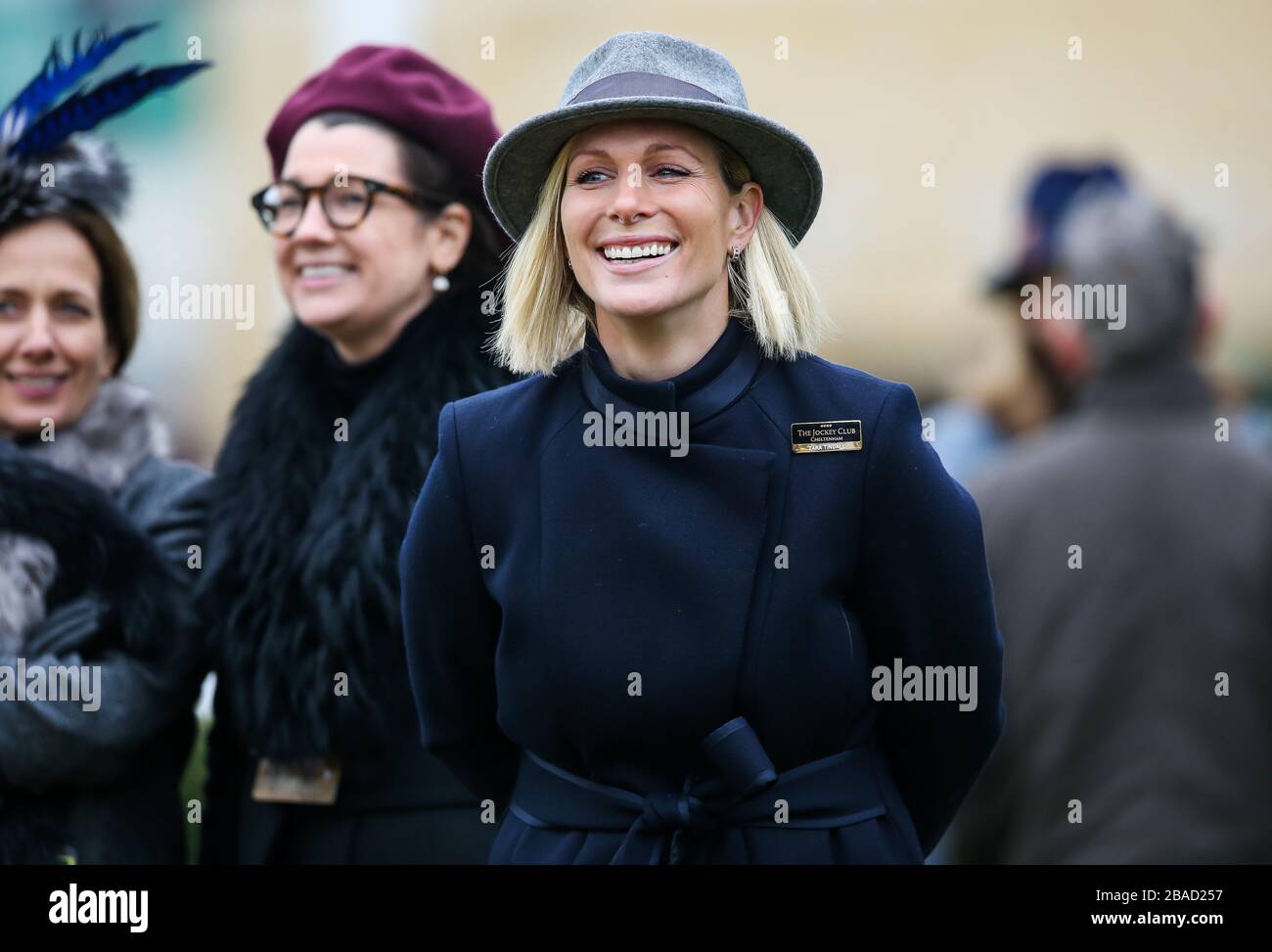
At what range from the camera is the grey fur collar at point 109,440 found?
3.73 m

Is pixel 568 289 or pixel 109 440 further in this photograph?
pixel 109 440

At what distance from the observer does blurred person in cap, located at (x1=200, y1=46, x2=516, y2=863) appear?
3416 mm

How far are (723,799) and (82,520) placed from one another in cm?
149

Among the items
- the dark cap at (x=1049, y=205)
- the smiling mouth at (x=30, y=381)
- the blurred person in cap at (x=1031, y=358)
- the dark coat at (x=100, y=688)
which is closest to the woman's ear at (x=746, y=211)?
the dark coat at (x=100, y=688)

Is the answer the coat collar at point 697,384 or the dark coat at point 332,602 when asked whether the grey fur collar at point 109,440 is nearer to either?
the dark coat at point 332,602

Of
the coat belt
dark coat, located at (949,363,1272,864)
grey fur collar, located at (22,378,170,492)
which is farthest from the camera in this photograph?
grey fur collar, located at (22,378,170,492)

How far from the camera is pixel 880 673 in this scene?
287cm

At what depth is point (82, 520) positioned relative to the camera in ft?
11.8

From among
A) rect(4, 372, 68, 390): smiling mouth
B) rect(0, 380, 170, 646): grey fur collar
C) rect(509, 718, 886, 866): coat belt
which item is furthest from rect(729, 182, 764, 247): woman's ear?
rect(4, 372, 68, 390): smiling mouth

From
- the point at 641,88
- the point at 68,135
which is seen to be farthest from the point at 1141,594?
the point at 68,135

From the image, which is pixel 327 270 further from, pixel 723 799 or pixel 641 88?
pixel 723 799

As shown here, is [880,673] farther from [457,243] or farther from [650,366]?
[457,243]

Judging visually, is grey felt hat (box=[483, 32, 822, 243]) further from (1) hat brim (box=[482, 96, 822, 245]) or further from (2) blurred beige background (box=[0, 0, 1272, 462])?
(2) blurred beige background (box=[0, 0, 1272, 462])

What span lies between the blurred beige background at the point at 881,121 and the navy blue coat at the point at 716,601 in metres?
2.27
